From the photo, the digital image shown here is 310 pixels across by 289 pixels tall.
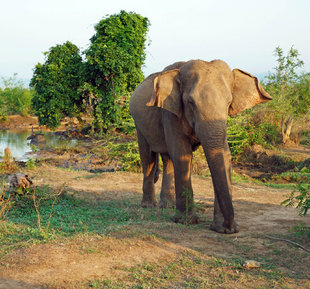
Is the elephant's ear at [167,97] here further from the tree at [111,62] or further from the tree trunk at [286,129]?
the tree at [111,62]

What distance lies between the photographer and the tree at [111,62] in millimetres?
24641

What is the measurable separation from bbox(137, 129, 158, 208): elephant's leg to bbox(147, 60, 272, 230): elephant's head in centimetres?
212

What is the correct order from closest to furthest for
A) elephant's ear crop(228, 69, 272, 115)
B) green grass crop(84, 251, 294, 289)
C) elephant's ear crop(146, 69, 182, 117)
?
green grass crop(84, 251, 294, 289) → elephant's ear crop(146, 69, 182, 117) → elephant's ear crop(228, 69, 272, 115)

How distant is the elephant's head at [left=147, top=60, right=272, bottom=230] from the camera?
229 inches

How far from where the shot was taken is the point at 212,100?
588 centimetres

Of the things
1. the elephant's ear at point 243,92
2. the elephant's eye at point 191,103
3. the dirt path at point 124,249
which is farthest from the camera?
the elephant's ear at point 243,92

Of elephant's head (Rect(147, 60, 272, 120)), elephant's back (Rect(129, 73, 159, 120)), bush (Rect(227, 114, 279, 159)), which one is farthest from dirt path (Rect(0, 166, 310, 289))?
bush (Rect(227, 114, 279, 159))

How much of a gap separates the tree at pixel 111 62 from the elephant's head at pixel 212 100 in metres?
18.3

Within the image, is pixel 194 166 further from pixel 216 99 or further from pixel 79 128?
pixel 79 128

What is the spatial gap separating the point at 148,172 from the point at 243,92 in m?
2.72

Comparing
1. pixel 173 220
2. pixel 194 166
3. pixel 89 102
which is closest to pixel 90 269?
pixel 173 220

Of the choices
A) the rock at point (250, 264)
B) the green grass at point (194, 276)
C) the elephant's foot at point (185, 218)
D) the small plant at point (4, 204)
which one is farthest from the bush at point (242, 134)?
the green grass at point (194, 276)

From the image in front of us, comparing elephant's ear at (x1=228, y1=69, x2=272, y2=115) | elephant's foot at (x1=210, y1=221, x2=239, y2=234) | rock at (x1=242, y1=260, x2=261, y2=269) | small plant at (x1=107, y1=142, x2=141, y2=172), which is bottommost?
rock at (x1=242, y1=260, x2=261, y2=269)

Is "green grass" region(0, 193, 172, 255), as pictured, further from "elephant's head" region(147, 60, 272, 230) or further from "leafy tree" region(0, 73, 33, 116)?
"leafy tree" region(0, 73, 33, 116)
